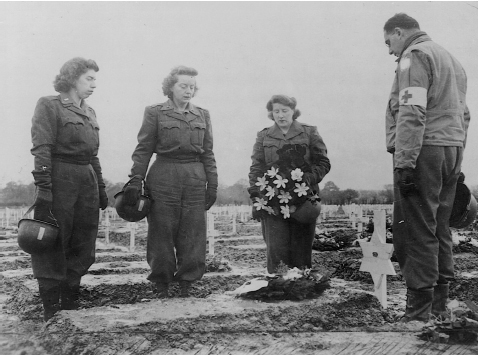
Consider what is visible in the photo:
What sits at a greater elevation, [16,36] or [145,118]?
[16,36]

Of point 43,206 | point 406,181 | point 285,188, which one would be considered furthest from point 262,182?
point 43,206

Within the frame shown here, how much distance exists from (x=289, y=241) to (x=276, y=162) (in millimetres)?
704

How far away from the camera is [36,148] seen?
3.51 meters

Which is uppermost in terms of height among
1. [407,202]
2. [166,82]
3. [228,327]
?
[166,82]

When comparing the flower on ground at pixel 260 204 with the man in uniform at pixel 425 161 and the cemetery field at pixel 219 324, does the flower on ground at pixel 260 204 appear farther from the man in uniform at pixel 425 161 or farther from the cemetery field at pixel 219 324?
the man in uniform at pixel 425 161

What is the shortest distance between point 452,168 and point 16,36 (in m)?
3.71

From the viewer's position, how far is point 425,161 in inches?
126

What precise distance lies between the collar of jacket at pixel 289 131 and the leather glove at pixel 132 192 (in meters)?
1.31

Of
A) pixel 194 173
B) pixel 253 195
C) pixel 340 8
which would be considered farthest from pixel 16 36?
pixel 340 8

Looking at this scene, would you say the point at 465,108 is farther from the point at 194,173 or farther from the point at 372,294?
the point at 194,173

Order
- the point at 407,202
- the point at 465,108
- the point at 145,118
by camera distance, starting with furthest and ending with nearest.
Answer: the point at 145,118 → the point at 465,108 → the point at 407,202

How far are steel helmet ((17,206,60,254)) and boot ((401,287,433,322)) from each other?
2427 mm

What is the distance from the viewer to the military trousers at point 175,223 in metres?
3.93

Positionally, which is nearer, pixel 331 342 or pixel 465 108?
pixel 331 342
